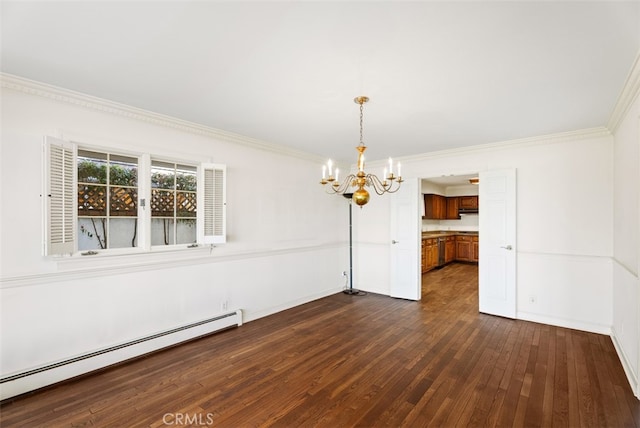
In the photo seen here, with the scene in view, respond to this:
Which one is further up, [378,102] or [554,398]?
[378,102]

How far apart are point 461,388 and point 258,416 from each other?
1.75m

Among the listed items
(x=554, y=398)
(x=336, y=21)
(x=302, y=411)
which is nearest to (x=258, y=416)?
(x=302, y=411)

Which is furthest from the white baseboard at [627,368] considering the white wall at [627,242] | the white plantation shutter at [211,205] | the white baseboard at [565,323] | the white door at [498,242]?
the white plantation shutter at [211,205]

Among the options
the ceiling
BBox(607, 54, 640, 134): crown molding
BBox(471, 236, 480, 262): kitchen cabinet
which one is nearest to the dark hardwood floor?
BBox(607, 54, 640, 134): crown molding

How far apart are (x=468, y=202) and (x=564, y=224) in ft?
A: 17.1

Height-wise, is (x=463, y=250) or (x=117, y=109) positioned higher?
(x=117, y=109)

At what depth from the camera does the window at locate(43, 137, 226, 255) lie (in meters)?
2.55

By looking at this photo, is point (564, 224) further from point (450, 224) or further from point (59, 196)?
point (59, 196)

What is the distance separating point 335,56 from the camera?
204cm

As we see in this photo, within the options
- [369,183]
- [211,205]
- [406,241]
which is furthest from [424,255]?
[211,205]

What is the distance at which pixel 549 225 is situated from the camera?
398 cm

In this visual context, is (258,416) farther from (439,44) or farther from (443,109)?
(443,109)

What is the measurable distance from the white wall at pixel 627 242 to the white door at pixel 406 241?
2.51 meters

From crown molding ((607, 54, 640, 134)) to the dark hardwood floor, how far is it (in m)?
2.56
